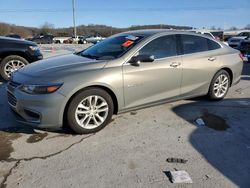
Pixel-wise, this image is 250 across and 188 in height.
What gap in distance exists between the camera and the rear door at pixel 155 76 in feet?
15.5

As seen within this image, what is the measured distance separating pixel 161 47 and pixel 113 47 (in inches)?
32.9

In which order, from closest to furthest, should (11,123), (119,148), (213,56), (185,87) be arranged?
(119,148), (11,123), (185,87), (213,56)

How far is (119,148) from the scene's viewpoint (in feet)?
13.1

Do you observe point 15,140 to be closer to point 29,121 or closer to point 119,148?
point 29,121

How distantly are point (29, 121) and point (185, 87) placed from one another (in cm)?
281

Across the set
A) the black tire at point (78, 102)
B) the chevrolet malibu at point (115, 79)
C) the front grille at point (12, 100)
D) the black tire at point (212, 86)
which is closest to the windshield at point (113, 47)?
the chevrolet malibu at point (115, 79)

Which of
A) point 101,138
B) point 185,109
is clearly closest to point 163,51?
point 185,109

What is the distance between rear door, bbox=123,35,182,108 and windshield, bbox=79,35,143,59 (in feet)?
0.82

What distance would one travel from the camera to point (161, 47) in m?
5.17

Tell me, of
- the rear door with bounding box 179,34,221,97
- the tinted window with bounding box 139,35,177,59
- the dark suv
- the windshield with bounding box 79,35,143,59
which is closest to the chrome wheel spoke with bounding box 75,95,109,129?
the windshield with bounding box 79,35,143,59

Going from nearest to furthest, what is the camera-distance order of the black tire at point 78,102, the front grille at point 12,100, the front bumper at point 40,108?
the front bumper at point 40,108, the black tire at point 78,102, the front grille at point 12,100

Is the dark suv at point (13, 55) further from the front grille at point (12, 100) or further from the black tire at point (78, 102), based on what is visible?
the black tire at point (78, 102)

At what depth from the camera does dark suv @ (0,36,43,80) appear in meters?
7.97

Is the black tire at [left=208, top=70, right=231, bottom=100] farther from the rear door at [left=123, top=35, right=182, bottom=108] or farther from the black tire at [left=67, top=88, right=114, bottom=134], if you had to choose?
the black tire at [left=67, top=88, right=114, bottom=134]
